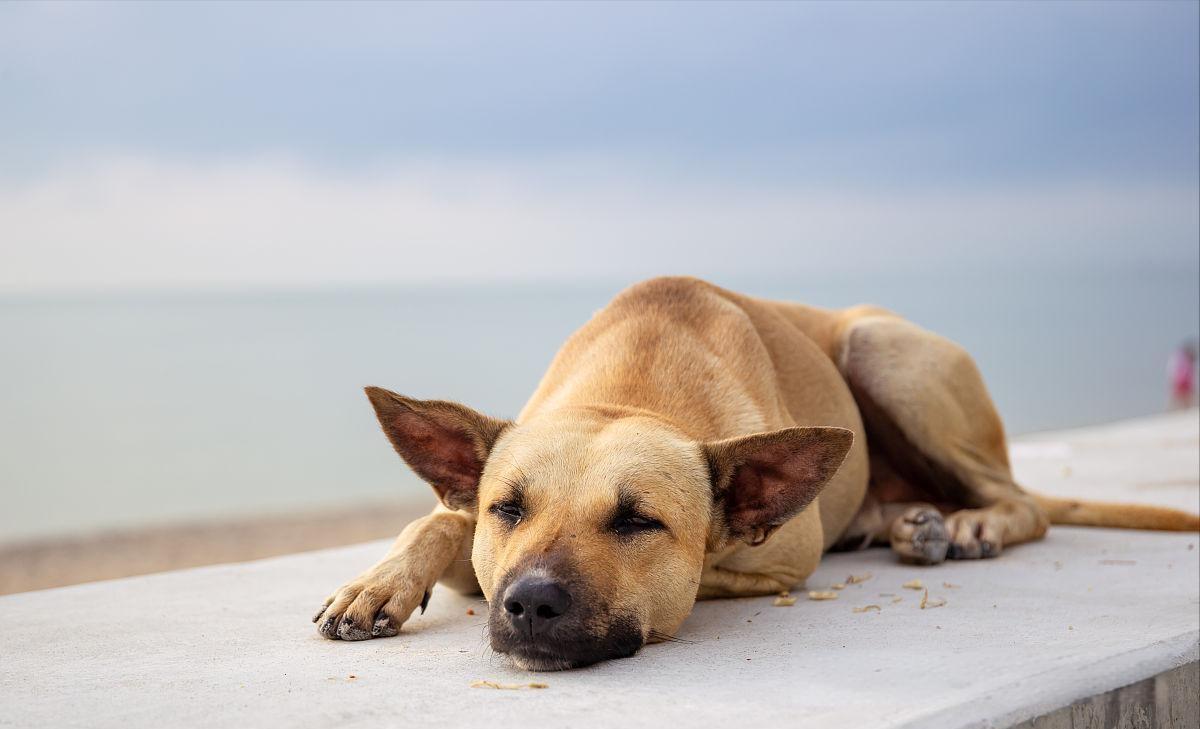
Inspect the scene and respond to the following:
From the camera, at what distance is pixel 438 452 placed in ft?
12.4

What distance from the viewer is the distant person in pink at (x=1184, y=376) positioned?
17703 millimetres

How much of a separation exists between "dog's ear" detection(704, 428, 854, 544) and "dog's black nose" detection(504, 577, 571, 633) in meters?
0.78

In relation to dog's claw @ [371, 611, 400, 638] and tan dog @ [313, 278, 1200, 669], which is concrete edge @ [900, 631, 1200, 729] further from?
dog's claw @ [371, 611, 400, 638]

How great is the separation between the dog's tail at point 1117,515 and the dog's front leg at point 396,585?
304cm

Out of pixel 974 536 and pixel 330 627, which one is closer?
pixel 330 627

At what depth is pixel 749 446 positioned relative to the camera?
3.52 metres

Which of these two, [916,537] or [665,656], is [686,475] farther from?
[916,537]

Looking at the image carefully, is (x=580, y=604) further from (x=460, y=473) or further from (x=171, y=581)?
(x=171, y=581)

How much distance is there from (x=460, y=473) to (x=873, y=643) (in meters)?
1.40

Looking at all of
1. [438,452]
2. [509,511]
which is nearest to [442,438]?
[438,452]

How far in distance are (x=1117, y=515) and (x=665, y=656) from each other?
3.23 m

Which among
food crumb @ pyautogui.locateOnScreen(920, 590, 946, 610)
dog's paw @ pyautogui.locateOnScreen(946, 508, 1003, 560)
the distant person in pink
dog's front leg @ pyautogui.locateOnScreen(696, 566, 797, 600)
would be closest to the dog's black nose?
dog's front leg @ pyautogui.locateOnScreen(696, 566, 797, 600)

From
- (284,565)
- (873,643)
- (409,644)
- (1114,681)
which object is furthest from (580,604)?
(284,565)

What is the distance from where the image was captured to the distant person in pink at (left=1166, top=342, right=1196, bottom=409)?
697 inches
